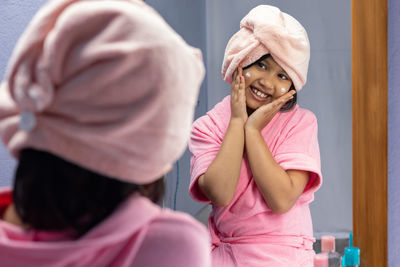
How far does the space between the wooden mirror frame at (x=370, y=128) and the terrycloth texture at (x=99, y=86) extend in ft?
2.72

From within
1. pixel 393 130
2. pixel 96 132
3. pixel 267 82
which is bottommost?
pixel 393 130

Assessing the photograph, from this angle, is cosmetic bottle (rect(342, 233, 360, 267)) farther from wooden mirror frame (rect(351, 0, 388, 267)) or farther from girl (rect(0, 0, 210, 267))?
girl (rect(0, 0, 210, 267))

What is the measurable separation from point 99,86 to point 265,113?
580 millimetres

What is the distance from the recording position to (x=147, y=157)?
43 centimetres

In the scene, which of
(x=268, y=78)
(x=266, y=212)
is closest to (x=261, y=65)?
(x=268, y=78)

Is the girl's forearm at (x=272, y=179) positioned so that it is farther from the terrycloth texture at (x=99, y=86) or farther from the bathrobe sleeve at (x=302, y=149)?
the terrycloth texture at (x=99, y=86)

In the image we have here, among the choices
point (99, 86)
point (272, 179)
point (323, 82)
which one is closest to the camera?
point (99, 86)

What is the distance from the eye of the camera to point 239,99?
0.95 m

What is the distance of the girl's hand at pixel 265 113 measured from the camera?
94 cm

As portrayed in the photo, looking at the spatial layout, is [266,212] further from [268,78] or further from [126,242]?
[126,242]

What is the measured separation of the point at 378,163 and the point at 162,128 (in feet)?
2.84

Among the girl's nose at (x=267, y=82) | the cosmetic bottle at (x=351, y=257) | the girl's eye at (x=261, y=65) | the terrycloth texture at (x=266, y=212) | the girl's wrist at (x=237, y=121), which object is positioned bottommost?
the cosmetic bottle at (x=351, y=257)

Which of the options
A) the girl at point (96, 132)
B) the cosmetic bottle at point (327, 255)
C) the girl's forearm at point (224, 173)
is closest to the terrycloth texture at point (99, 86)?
the girl at point (96, 132)

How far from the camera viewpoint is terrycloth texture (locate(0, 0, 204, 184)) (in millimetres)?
405
